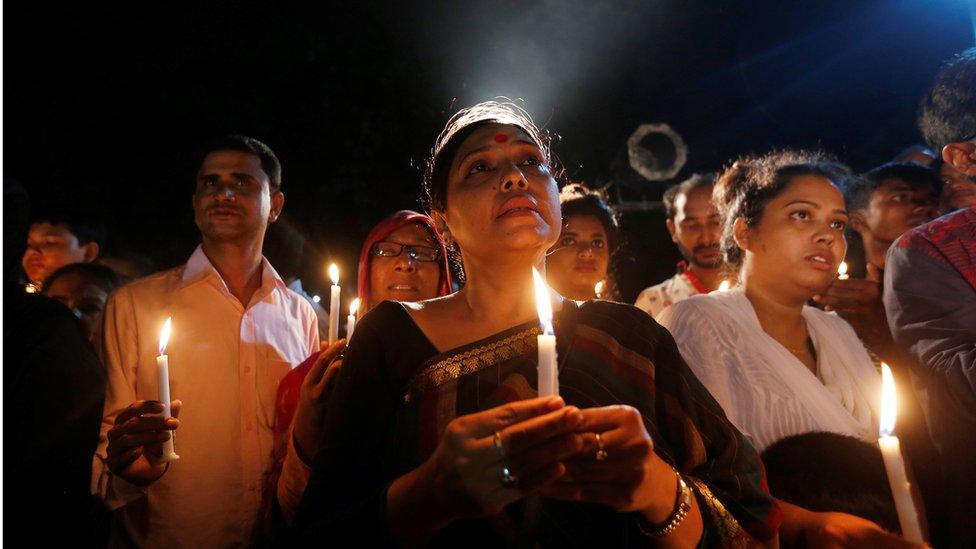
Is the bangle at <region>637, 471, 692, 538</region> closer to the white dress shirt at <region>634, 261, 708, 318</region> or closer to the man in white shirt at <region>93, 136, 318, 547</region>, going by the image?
the man in white shirt at <region>93, 136, 318, 547</region>

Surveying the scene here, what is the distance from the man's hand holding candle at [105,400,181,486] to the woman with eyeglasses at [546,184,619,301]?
8.81ft

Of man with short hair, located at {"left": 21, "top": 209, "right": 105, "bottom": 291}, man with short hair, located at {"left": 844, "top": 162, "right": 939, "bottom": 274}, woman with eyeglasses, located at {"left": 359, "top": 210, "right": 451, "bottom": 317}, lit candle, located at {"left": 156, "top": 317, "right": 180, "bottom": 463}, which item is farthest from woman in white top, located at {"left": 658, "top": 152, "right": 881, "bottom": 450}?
man with short hair, located at {"left": 21, "top": 209, "right": 105, "bottom": 291}

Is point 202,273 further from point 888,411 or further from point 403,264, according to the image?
point 888,411

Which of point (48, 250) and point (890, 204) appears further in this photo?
point (48, 250)

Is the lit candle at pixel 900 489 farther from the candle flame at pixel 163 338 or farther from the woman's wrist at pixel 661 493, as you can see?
the candle flame at pixel 163 338

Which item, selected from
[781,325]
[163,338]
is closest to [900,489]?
[781,325]

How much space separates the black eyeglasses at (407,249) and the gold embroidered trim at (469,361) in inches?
71.3

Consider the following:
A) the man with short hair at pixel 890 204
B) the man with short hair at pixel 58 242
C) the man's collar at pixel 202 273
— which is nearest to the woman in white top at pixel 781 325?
the man with short hair at pixel 890 204

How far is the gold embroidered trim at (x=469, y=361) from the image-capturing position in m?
1.71

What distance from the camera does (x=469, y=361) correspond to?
173cm

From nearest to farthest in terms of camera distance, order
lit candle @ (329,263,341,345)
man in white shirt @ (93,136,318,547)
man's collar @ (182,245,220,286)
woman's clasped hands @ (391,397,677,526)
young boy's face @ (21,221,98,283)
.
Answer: woman's clasped hands @ (391,397,677,526)
lit candle @ (329,263,341,345)
man in white shirt @ (93,136,318,547)
man's collar @ (182,245,220,286)
young boy's face @ (21,221,98,283)

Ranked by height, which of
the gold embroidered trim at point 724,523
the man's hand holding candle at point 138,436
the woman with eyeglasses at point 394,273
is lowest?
the gold embroidered trim at point 724,523

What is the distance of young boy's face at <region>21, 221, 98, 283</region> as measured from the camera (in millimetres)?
5395

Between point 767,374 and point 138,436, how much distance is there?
255 cm
